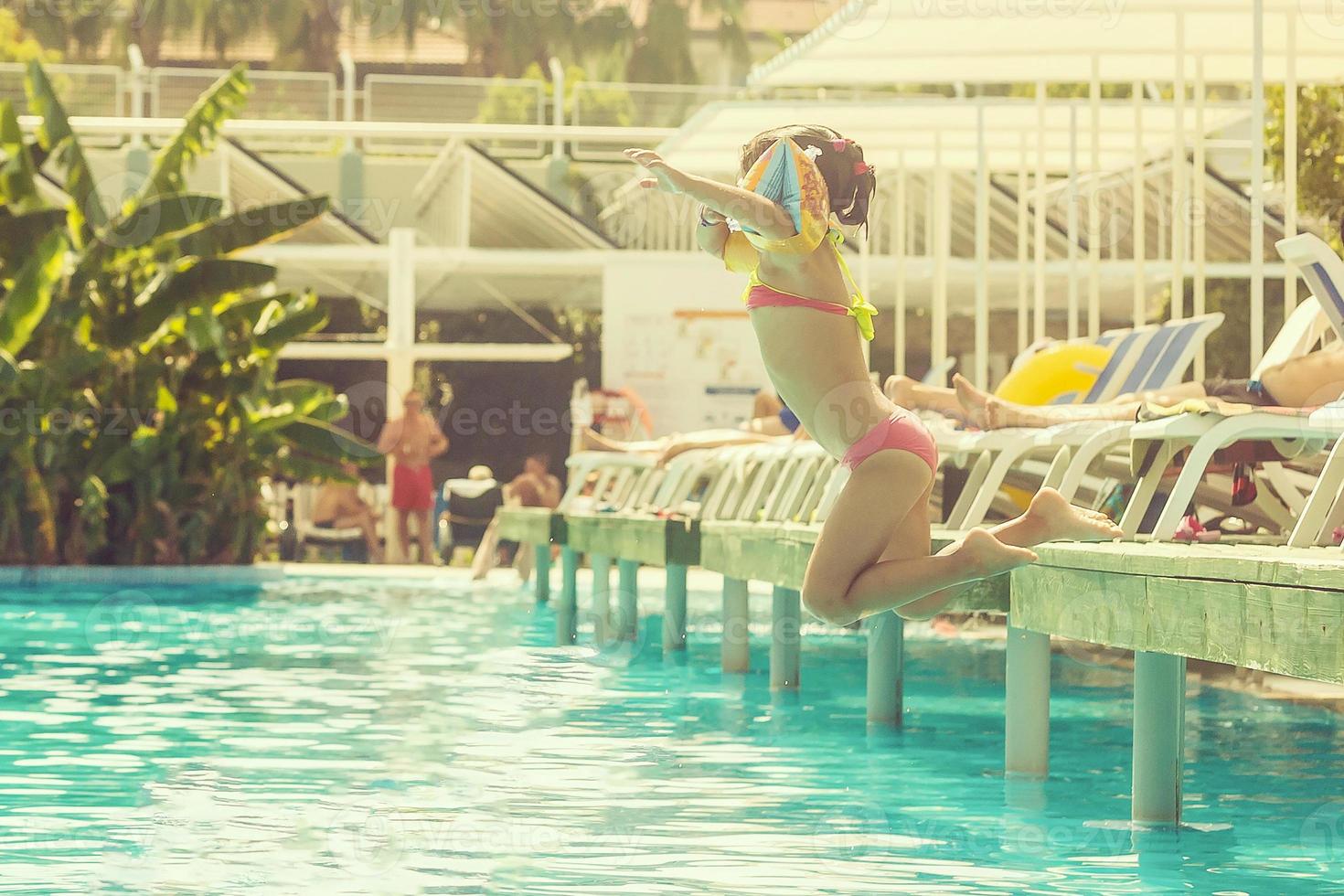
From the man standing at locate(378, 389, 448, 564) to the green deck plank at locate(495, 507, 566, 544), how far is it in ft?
8.04

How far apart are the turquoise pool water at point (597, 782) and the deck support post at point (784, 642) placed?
0.39 ft

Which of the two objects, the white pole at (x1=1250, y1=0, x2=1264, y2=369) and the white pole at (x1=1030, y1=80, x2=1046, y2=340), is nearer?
the white pole at (x1=1250, y1=0, x2=1264, y2=369)

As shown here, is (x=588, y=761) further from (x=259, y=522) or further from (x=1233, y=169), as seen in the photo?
(x=1233, y=169)

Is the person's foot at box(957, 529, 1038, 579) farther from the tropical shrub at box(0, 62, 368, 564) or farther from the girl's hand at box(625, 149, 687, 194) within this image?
the tropical shrub at box(0, 62, 368, 564)

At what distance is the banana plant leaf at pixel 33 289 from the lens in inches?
695

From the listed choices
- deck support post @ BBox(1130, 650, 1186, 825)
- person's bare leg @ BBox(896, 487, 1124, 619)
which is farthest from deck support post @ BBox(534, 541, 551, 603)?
person's bare leg @ BBox(896, 487, 1124, 619)

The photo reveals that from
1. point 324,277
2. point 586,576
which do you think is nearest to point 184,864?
point 586,576

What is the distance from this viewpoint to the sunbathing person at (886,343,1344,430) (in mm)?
7301

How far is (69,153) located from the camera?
1889 cm

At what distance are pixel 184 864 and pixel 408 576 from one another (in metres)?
14.9

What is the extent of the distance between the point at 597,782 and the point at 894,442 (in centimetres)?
244

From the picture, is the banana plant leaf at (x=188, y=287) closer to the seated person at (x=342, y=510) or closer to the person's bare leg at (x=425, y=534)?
the person's bare leg at (x=425, y=534)

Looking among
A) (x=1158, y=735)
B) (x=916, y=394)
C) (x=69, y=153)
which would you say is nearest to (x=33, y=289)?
(x=69, y=153)

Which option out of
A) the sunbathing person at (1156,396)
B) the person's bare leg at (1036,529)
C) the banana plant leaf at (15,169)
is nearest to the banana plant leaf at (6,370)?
the banana plant leaf at (15,169)
